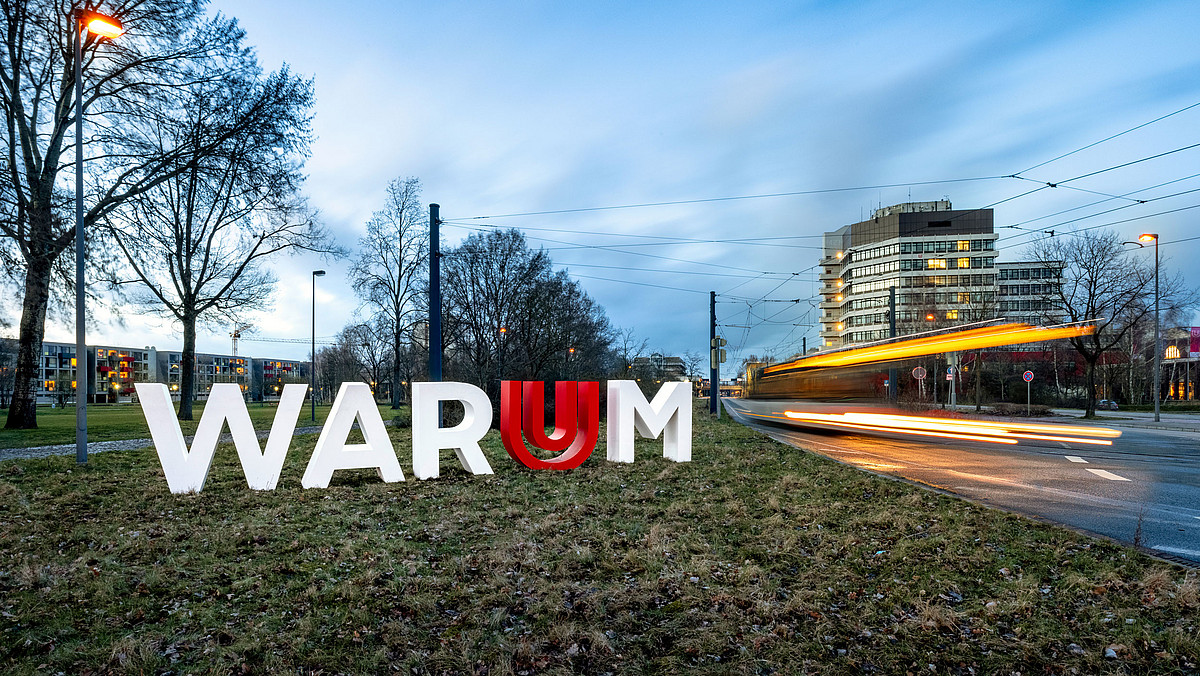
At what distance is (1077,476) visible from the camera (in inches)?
432

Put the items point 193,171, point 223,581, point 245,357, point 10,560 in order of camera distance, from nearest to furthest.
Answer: point 223,581, point 10,560, point 193,171, point 245,357

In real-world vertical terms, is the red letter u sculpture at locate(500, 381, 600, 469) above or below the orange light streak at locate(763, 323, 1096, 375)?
below

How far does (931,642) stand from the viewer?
410 cm

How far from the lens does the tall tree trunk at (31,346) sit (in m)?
13.8

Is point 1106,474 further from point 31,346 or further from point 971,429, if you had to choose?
point 31,346

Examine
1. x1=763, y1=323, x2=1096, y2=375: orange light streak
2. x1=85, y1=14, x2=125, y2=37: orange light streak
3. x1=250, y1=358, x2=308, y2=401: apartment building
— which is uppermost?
x1=85, y1=14, x2=125, y2=37: orange light streak

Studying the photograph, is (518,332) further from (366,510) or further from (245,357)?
(245,357)

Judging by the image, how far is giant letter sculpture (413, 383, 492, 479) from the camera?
10680mm

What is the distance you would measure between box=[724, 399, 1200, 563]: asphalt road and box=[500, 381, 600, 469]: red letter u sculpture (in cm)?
600

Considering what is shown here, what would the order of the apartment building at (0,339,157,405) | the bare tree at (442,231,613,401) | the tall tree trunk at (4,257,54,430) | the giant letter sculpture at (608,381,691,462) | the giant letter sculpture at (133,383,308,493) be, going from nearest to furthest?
the giant letter sculpture at (133,383,308,493) → the giant letter sculpture at (608,381,691,462) → the tall tree trunk at (4,257,54,430) → the bare tree at (442,231,613,401) → the apartment building at (0,339,157,405)

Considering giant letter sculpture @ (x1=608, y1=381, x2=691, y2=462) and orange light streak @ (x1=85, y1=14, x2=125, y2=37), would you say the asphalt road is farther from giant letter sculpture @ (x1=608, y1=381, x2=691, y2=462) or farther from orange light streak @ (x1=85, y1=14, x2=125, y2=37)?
orange light streak @ (x1=85, y1=14, x2=125, y2=37)

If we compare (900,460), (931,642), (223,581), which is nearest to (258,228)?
(223,581)

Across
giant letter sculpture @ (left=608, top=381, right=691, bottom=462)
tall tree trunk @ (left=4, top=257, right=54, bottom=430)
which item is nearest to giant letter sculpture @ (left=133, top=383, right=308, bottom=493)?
tall tree trunk @ (left=4, top=257, right=54, bottom=430)

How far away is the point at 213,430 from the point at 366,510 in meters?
3.26
